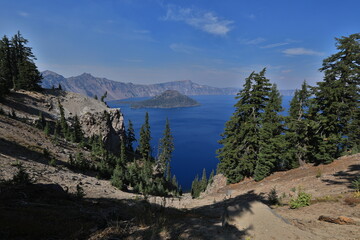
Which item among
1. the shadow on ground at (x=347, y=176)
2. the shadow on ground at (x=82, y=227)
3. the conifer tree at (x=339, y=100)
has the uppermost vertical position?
the conifer tree at (x=339, y=100)

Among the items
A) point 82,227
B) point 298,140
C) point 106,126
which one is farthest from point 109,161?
point 82,227

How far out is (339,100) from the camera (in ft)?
61.2

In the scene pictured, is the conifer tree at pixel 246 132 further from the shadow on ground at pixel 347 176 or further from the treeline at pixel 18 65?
the treeline at pixel 18 65

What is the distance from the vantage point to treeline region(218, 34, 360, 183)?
18000 mm

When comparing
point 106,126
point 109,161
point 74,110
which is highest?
point 74,110

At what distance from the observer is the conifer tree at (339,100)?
700 inches

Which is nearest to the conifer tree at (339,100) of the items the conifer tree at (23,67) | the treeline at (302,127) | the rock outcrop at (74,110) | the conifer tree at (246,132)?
the treeline at (302,127)

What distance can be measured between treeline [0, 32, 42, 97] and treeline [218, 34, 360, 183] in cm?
5123

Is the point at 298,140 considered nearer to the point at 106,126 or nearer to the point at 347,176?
the point at 347,176

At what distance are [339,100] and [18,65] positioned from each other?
2626 inches

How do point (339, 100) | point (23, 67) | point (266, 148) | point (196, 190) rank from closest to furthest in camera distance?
point (339, 100) < point (266, 148) < point (23, 67) < point (196, 190)

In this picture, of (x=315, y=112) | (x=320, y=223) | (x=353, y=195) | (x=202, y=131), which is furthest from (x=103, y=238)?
(x=202, y=131)

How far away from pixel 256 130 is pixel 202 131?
13706 cm

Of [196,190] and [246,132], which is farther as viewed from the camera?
[196,190]
